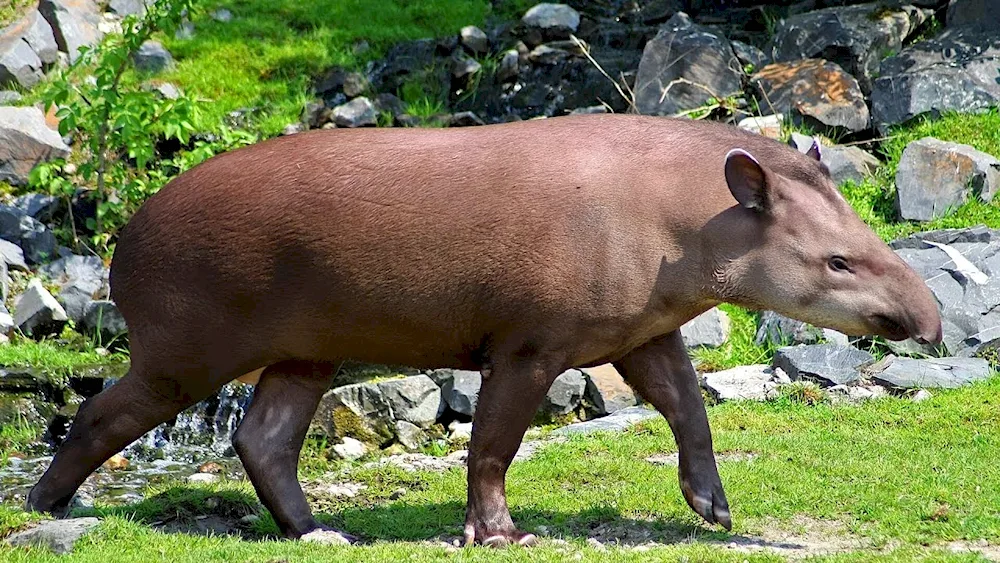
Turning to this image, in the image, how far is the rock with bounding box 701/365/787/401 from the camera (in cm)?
1073

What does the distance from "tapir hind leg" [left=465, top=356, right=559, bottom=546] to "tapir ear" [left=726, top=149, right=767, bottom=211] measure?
119cm

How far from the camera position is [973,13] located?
16109mm

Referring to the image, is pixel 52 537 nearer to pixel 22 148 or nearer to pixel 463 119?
pixel 22 148

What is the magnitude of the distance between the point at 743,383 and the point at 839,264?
4478mm

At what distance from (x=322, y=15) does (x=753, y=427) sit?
476 inches

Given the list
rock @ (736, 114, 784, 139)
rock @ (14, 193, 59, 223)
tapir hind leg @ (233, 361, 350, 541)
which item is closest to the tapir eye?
tapir hind leg @ (233, 361, 350, 541)

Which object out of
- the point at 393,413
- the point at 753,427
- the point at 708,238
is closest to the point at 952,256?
the point at 753,427

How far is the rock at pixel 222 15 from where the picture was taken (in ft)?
64.6

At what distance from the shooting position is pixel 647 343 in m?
7.32

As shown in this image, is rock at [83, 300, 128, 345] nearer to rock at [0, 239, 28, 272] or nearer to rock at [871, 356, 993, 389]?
rock at [0, 239, 28, 272]

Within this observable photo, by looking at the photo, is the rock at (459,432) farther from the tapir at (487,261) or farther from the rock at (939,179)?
the rock at (939,179)

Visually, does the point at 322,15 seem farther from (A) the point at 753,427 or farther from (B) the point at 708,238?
(B) the point at 708,238

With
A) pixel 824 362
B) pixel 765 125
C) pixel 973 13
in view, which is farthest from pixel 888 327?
pixel 973 13

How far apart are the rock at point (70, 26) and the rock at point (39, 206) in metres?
3.43
